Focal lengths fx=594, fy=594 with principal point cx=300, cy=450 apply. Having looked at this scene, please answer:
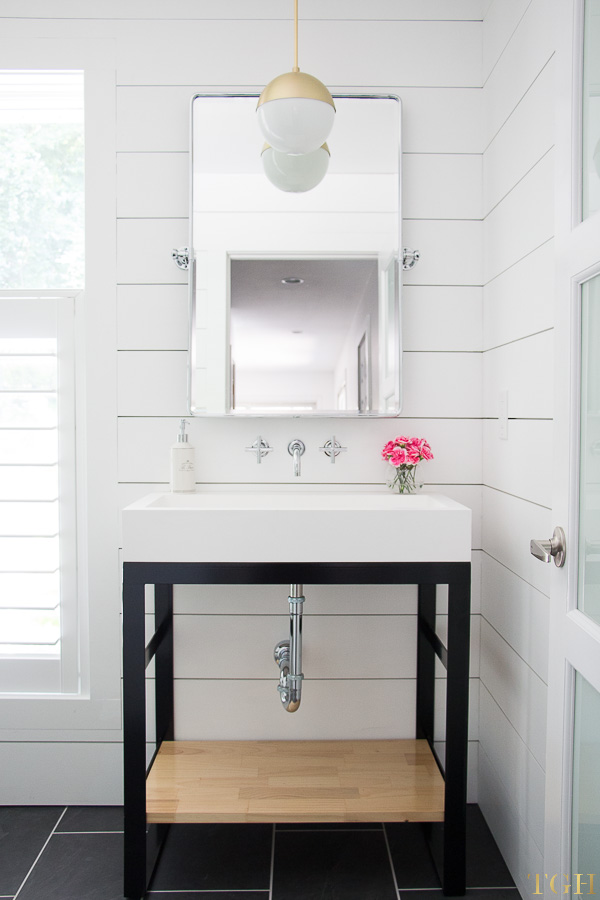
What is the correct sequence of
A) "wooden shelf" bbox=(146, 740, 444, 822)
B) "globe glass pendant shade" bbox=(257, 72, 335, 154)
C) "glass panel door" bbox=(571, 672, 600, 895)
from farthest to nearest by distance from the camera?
"wooden shelf" bbox=(146, 740, 444, 822), "globe glass pendant shade" bbox=(257, 72, 335, 154), "glass panel door" bbox=(571, 672, 600, 895)

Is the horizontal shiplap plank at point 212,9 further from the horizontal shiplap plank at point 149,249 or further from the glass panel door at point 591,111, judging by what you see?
the glass panel door at point 591,111

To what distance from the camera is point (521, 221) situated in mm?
1463

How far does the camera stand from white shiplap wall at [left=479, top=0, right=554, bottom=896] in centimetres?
133

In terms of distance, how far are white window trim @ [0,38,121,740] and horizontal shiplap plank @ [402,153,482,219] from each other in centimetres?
88

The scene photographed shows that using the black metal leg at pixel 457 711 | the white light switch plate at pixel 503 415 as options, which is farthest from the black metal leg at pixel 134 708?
the white light switch plate at pixel 503 415

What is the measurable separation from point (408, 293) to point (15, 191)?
4.22 ft

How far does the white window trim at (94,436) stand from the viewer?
1.72m

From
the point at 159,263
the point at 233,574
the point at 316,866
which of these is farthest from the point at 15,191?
the point at 316,866

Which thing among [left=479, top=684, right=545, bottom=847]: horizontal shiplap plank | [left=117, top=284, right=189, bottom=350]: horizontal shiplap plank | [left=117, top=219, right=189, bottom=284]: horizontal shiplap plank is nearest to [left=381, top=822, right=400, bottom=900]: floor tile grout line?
[left=479, top=684, right=545, bottom=847]: horizontal shiplap plank

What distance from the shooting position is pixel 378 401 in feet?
5.73

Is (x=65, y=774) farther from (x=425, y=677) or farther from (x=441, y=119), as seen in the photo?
(x=441, y=119)

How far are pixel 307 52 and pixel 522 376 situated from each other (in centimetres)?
113

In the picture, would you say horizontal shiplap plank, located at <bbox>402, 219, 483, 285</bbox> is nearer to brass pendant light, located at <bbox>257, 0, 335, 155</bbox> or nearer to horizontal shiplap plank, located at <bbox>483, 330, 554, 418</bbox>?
horizontal shiplap plank, located at <bbox>483, 330, 554, 418</bbox>

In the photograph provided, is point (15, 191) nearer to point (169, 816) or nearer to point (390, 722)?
point (169, 816)
